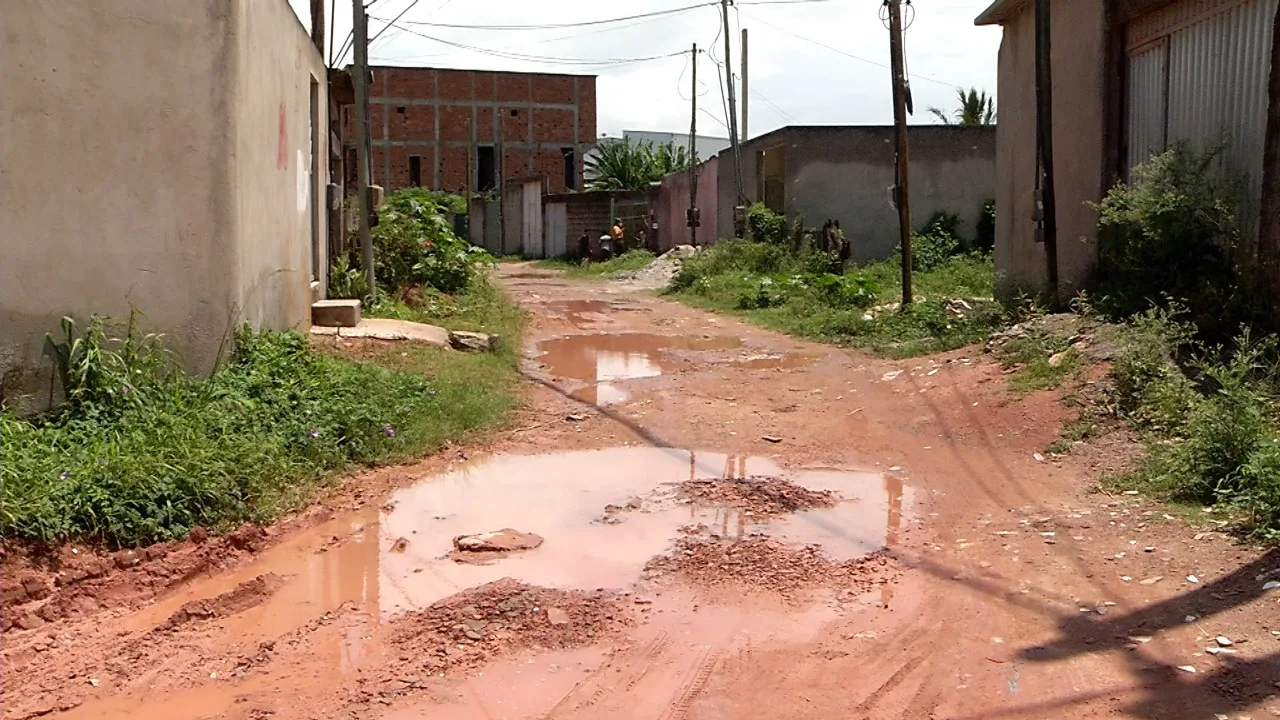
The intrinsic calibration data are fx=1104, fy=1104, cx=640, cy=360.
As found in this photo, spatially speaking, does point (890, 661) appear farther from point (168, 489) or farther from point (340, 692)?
point (168, 489)

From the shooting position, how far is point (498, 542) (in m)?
5.59

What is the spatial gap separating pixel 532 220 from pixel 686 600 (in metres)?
38.7

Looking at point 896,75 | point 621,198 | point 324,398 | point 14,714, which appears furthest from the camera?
point 621,198

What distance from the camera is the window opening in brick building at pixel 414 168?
50.8 m

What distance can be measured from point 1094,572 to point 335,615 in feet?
11.0

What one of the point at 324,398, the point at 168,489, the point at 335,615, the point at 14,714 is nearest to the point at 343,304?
the point at 324,398

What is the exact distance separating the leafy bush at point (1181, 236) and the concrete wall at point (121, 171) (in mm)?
6825

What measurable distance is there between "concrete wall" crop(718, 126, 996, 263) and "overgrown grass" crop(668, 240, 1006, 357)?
1.24m

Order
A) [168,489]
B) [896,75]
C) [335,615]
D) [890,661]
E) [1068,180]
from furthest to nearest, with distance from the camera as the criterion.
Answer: [896,75]
[1068,180]
[168,489]
[335,615]
[890,661]

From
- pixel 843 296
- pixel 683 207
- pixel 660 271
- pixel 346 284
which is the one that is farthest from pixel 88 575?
pixel 683 207

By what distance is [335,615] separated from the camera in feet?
15.4

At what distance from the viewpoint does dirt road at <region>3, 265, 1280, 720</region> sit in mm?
3844

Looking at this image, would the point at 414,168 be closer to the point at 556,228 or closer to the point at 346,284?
the point at 556,228

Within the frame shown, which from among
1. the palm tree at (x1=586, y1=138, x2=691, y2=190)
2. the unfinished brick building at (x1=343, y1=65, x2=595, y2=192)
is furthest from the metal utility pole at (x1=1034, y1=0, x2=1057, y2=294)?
the unfinished brick building at (x1=343, y1=65, x2=595, y2=192)
